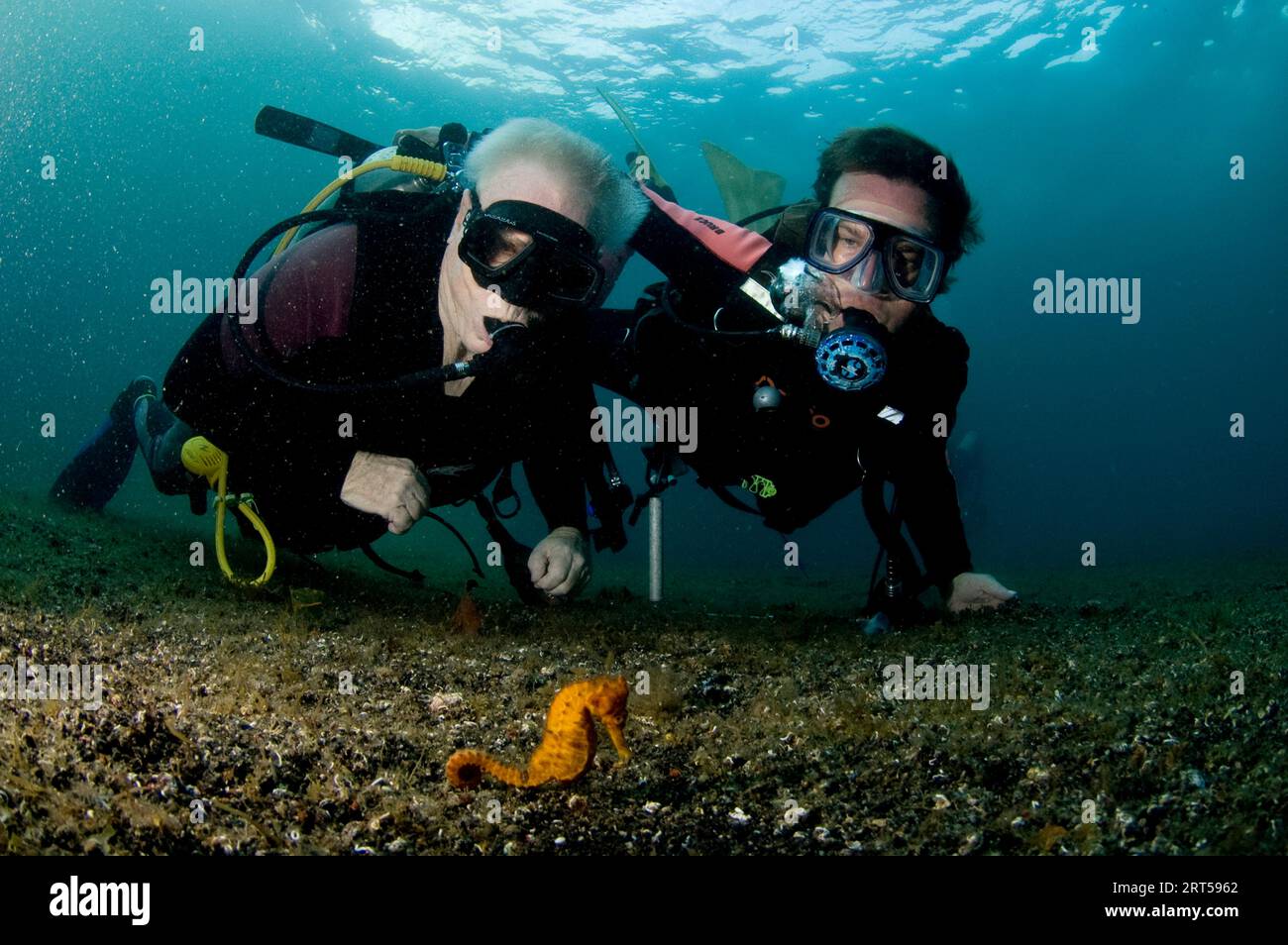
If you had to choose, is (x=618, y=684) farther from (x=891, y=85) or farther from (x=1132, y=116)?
(x=1132, y=116)

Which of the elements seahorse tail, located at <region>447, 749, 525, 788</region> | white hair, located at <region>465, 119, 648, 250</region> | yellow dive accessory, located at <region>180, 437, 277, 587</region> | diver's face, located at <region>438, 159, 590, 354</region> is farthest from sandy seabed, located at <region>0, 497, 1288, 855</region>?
white hair, located at <region>465, 119, 648, 250</region>

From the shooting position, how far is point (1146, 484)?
99062 millimetres

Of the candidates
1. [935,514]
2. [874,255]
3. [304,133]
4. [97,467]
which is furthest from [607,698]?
[97,467]

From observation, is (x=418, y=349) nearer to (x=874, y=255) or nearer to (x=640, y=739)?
(x=640, y=739)

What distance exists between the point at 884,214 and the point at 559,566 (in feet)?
10.1

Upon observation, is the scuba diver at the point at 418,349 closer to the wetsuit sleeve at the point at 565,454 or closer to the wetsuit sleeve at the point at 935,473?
the wetsuit sleeve at the point at 565,454

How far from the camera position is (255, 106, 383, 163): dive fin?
16.4ft

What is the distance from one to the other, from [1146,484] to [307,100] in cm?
11732

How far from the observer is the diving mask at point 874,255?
13.4 ft

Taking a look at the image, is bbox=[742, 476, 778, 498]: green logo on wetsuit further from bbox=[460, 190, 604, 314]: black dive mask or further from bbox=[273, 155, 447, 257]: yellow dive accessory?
bbox=[273, 155, 447, 257]: yellow dive accessory

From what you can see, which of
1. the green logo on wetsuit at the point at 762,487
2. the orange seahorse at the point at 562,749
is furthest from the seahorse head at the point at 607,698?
the green logo on wetsuit at the point at 762,487

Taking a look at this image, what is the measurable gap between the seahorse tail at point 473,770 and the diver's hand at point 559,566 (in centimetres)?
196
